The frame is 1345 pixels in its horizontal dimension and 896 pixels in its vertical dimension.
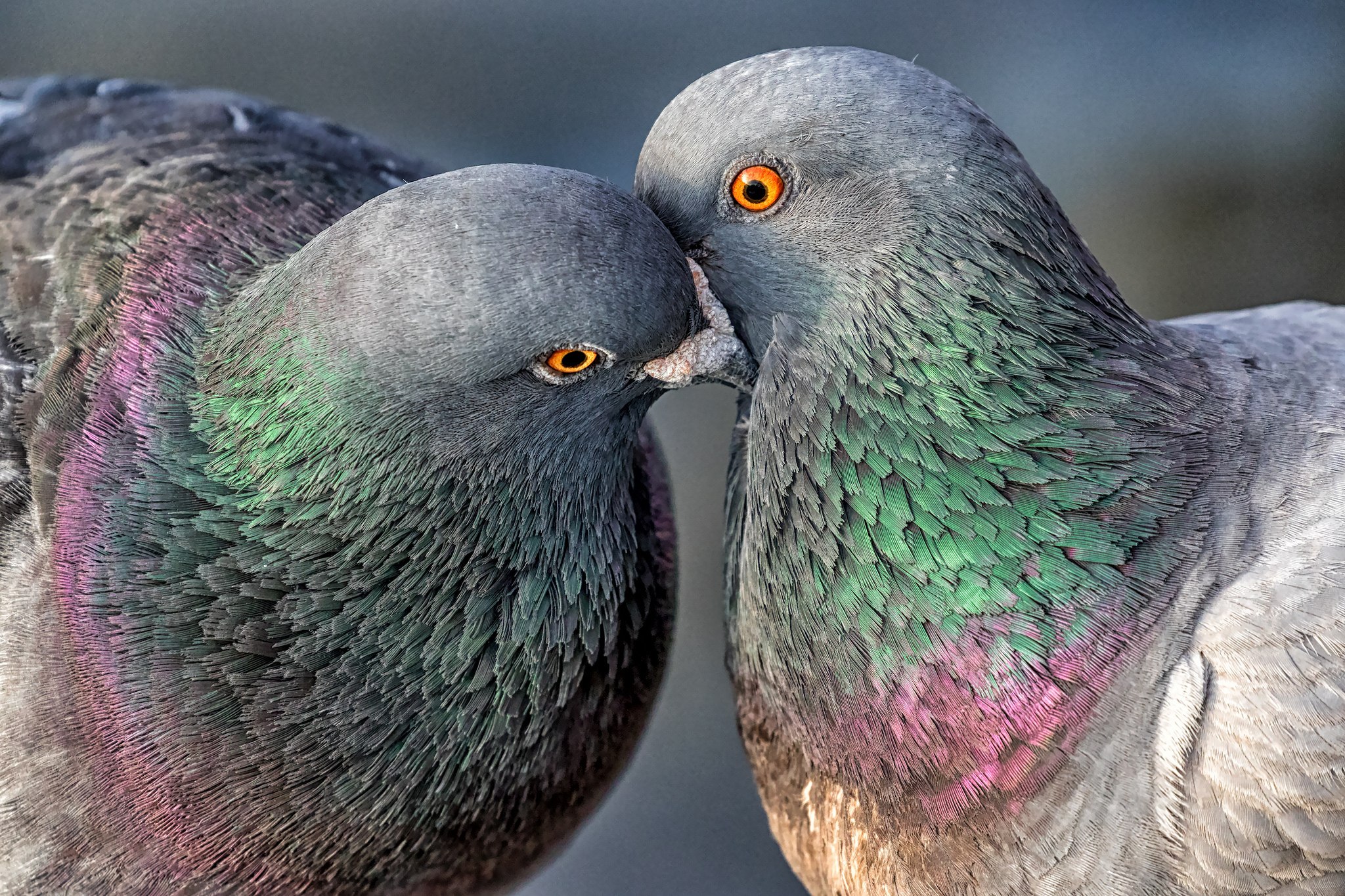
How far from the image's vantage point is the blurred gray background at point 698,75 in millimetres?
3586

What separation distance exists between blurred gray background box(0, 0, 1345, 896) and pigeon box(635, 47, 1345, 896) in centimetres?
180

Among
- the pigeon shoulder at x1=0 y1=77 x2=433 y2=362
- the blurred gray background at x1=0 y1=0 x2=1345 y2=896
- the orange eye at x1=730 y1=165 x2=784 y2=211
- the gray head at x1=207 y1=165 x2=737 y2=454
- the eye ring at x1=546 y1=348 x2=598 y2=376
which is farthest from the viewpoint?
the blurred gray background at x1=0 y1=0 x2=1345 y2=896

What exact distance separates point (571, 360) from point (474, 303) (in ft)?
0.64

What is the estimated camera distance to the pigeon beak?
1.87m

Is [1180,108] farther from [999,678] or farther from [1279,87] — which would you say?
[999,678]

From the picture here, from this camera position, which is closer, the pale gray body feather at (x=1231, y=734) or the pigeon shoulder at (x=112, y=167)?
the pale gray body feather at (x=1231, y=734)

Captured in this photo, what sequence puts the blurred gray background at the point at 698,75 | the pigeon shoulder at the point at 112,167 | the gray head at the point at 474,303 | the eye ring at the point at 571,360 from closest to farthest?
the gray head at the point at 474,303
the eye ring at the point at 571,360
the pigeon shoulder at the point at 112,167
the blurred gray background at the point at 698,75

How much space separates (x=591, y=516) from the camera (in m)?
1.96

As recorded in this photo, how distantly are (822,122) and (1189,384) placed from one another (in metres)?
0.72

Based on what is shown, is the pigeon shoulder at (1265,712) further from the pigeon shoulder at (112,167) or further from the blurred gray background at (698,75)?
the blurred gray background at (698,75)

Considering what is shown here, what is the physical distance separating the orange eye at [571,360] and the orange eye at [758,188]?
14.5 inches

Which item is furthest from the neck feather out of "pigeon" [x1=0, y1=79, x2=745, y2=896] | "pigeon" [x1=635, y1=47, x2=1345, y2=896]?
"pigeon" [x1=0, y1=79, x2=745, y2=896]

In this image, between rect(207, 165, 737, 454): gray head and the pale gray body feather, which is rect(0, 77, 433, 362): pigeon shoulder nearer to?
rect(207, 165, 737, 454): gray head

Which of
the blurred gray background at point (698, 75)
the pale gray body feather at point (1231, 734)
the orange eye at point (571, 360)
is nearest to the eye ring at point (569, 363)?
the orange eye at point (571, 360)
